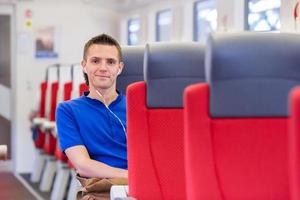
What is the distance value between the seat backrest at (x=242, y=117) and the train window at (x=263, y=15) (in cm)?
332

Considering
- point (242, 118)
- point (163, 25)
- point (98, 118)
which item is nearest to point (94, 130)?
point (98, 118)

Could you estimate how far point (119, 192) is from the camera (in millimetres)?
3084

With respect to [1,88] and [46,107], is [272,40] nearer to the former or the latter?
[46,107]

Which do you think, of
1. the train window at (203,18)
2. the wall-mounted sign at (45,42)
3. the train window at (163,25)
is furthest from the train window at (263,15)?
the wall-mounted sign at (45,42)

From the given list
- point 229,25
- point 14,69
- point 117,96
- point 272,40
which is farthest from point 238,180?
point 14,69

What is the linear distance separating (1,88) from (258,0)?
15.3 ft

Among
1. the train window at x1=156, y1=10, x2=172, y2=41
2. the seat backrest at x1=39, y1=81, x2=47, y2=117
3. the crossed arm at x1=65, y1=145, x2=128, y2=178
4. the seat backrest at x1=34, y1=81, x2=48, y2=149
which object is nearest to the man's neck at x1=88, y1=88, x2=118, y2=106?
the crossed arm at x1=65, y1=145, x2=128, y2=178

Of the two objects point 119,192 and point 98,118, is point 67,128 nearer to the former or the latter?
point 98,118

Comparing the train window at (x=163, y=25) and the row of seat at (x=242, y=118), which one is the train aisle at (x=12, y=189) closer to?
the train window at (x=163, y=25)

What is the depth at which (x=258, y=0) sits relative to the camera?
244 inches

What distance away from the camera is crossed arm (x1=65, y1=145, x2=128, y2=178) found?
3.32 m

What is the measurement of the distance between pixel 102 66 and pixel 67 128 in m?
0.37

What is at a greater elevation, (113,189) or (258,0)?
(258,0)

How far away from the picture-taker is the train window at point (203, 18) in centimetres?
721
